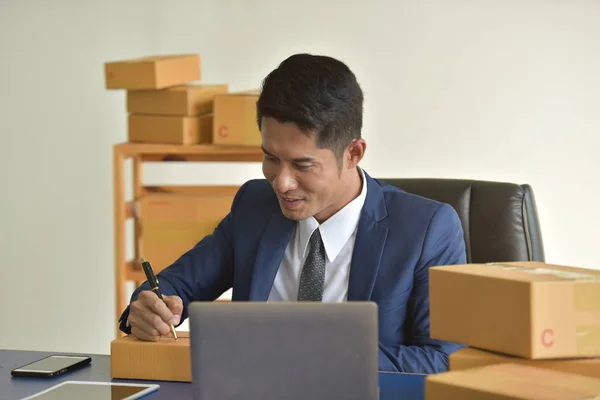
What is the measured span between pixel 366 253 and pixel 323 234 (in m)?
0.11

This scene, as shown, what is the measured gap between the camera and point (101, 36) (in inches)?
172

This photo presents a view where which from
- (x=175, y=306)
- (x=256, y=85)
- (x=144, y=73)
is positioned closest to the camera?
(x=175, y=306)

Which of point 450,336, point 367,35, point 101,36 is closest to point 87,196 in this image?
point 101,36

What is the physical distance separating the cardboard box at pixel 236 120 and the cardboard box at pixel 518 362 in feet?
7.23

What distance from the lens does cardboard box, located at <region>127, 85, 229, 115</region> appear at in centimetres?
355

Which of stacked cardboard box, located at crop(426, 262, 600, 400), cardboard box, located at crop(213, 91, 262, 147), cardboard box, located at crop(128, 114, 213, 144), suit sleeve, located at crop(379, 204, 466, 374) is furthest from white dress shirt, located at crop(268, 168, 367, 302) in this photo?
cardboard box, located at crop(128, 114, 213, 144)

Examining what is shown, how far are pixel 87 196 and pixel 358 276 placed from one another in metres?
2.66

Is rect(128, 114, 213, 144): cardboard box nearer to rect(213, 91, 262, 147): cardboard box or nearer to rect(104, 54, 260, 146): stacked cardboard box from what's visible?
rect(104, 54, 260, 146): stacked cardboard box

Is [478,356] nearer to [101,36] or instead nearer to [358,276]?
[358,276]

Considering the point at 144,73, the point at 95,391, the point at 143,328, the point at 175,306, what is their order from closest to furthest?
1. the point at 95,391
2. the point at 143,328
3. the point at 175,306
4. the point at 144,73

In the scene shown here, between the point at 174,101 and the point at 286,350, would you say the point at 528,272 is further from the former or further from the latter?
the point at 174,101

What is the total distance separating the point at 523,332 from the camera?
4.36 ft

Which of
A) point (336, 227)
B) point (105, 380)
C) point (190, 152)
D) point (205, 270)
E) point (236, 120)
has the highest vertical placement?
point (236, 120)

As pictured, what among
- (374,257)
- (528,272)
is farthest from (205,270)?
(528,272)
